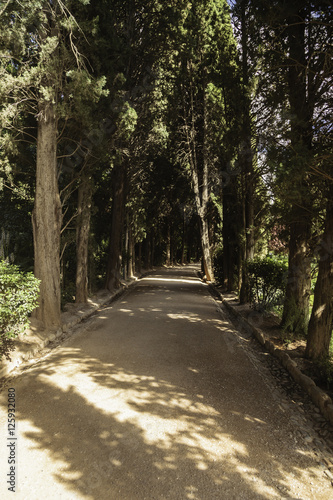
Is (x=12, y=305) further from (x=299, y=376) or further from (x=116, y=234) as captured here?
(x=116, y=234)

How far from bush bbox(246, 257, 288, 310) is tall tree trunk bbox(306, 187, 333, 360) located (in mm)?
2996

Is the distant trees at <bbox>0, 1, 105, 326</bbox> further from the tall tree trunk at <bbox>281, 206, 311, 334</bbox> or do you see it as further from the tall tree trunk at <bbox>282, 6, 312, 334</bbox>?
the tall tree trunk at <bbox>281, 206, 311, 334</bbox>

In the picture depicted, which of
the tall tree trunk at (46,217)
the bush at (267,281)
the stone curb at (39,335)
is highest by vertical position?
the tall tree trunk at (46,217)

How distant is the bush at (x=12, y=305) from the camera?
18.2ft

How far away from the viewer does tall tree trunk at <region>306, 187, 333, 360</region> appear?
596 cm

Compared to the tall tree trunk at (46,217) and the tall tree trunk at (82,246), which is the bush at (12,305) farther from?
the tall tree trunk at (82,246)

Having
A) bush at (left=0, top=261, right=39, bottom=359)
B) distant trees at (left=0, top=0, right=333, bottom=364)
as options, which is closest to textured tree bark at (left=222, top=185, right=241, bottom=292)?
distant trees at (left=0, top=0, right=333, bottom=364)

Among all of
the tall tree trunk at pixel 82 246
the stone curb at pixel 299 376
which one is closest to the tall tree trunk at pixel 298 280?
the stone curb at pixel 299 376

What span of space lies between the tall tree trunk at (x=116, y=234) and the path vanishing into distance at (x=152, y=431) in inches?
354

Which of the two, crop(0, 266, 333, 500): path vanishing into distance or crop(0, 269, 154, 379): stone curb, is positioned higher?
crop(0, 269, 154, 379): stone curb

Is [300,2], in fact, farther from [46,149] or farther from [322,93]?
[46,149]

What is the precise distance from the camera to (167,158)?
2334 centimetres

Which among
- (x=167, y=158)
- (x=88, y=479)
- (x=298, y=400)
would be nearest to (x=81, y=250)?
(x=298, y=400)

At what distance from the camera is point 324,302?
6004mm
